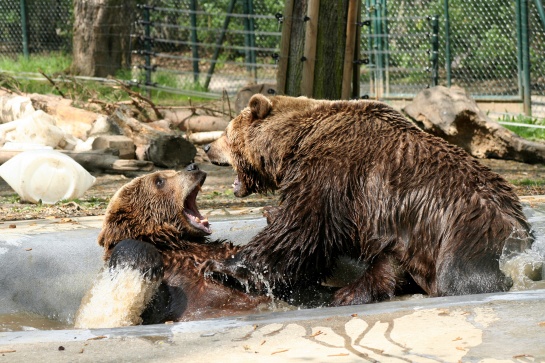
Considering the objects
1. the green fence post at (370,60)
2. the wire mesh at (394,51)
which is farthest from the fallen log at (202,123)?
the green fence post at (370,60)

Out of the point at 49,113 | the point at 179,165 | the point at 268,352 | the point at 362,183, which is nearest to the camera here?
the point at 268,352

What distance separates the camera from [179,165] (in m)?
11.5

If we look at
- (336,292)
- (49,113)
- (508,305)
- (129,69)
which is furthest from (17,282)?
(129,69)

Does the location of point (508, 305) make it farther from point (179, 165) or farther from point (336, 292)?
point (179, 165)

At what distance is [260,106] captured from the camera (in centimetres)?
621

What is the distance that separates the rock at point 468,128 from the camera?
11.7 metres

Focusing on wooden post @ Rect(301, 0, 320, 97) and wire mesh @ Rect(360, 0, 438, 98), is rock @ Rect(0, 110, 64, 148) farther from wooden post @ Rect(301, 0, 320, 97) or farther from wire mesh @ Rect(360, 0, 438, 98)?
wire mesh @ Rect(360, 0, 438, 98)

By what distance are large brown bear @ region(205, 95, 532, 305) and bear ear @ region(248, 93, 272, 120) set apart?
353 mm

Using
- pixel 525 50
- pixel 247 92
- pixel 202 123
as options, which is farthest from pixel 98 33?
pixel 525 50

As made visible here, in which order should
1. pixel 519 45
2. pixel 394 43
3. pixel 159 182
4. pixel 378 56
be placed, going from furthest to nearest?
pixel 394 43
pixel 378 56
pixel 519 45
pixel 159 182

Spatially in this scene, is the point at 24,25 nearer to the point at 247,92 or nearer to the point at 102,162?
the point at 247,92

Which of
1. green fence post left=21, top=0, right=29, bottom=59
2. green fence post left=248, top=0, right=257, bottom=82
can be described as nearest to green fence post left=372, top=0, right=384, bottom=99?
green fence post left=248, top=0, right=257, bottom=82

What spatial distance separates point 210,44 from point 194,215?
1171 centimetres

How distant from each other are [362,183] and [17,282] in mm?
2754
